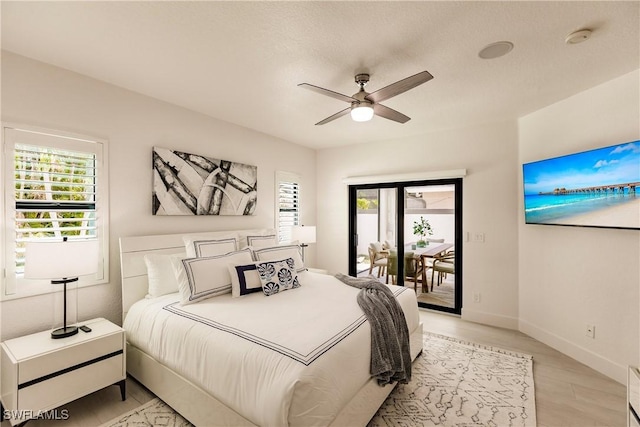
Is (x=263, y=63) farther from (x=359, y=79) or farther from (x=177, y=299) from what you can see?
(x=177, y=299)

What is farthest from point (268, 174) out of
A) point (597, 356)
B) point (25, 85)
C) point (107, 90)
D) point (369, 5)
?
point (597, 356)

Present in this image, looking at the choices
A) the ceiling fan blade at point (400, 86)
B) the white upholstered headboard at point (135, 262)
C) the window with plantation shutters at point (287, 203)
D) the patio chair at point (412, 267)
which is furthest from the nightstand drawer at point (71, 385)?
the patio chair at point (412, 267)

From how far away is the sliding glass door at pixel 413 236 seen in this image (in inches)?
165

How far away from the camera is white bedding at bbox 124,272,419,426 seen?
4.89ft

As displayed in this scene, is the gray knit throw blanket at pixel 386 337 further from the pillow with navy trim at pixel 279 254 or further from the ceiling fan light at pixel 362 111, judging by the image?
the ceiling fan light at pixel 362 111

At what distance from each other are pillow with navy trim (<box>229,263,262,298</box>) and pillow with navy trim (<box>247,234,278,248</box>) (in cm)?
81

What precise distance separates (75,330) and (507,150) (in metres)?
4.83

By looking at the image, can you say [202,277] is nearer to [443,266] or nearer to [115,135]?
[115,135]

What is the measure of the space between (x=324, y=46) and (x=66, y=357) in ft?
9.35

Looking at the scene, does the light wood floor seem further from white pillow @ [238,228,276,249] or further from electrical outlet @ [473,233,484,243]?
white pillow @ [238,228,276,249]

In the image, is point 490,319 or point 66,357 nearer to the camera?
point 66,357

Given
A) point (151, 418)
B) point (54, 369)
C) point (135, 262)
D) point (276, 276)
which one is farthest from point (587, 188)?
point (54, 369)

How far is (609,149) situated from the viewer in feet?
8.23

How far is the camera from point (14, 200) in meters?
2.22
